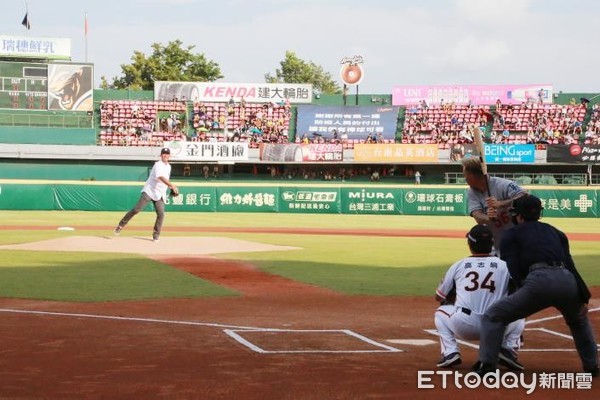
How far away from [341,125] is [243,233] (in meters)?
36.7

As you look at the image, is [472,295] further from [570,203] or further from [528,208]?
[570,203]

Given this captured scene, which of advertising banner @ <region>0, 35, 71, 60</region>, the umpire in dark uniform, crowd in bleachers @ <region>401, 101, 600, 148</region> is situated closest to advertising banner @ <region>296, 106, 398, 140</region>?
crowd in bleachers @ <region>401, 101, 600, 148</region>

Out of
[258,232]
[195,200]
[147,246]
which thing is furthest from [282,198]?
[147,246]

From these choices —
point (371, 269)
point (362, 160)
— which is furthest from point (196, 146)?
point (371, 269)

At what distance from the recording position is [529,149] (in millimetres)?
61250

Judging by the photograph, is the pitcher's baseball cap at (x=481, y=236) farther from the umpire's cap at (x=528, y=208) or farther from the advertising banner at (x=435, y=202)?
the advertising banner at (x=435, y=202)

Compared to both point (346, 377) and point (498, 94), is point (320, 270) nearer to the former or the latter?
point (346, 377)

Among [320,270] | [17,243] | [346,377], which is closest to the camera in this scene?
[346,377]

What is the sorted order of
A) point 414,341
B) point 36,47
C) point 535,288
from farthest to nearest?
point 36,47
point 414,341
point 535,288

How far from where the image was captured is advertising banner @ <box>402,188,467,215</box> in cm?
4934

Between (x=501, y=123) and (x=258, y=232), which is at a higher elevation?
(x=501, y=123)

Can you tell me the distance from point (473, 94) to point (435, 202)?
2394cm

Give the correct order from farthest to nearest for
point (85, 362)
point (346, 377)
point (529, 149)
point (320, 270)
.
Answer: point (529, 149) < point (320, 270) < point (85, 362) < point (346, 377)

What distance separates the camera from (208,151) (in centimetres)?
6209
